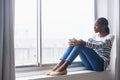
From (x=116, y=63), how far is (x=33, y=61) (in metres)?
1.12

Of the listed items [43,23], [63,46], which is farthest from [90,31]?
[43,23]

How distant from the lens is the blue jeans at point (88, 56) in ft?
8.86

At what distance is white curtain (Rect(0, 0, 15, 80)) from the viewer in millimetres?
1943

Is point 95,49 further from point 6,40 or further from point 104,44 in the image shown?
point 6,40

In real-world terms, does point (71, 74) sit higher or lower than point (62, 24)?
lower

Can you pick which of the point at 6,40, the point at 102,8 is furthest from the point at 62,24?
the point at 6,40

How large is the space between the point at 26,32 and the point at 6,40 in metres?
0.76

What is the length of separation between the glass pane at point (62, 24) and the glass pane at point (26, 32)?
13 centimetres

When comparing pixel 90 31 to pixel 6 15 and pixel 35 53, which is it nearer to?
pixel 35 53

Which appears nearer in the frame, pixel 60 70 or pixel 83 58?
pixel 60 70

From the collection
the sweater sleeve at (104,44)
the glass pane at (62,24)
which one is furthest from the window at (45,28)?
the sweater sleeve at (104,44)

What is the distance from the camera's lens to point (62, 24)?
Result: 3082mm

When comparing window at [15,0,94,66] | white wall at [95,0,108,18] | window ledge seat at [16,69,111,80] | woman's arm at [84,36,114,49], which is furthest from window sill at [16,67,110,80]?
white wall at [95,0,108,18]

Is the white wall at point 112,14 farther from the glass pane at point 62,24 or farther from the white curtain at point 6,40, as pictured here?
the white curtain at point 6,40
